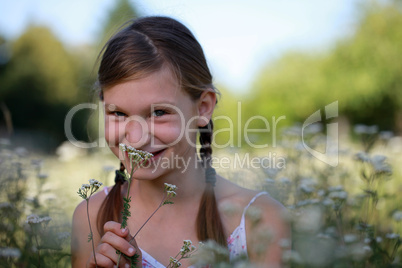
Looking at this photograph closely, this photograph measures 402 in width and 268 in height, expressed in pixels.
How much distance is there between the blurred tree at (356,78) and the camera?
54.8ft

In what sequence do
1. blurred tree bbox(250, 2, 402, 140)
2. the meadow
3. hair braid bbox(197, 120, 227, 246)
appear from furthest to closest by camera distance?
blurred tree bbox(250, 2, 402, 140), hair braid bbox(197, 120, 227, 246), the meadow

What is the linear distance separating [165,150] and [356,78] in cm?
1667

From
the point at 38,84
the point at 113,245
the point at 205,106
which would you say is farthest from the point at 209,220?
the point at 38,84

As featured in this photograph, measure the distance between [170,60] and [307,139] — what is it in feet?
6.20

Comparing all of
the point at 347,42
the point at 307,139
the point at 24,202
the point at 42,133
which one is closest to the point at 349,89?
the point at 347,42

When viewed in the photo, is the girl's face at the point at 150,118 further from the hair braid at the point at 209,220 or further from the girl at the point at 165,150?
the hair braid at the point at 209,220

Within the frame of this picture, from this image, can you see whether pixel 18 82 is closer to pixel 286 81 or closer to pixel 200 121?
pixel 286 81

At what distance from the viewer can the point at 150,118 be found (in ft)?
5.32

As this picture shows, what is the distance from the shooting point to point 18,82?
62.7ft

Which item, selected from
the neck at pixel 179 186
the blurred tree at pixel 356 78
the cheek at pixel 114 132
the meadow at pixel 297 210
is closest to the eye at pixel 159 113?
the cheek at pixel 114 132

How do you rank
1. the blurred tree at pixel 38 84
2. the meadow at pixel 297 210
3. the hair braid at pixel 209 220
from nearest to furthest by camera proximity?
the meadow at pixel 297 210 < the hair braid at pixel 209 220 < the blurred tree at pixel 38 84

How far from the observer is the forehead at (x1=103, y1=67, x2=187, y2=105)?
1.61m

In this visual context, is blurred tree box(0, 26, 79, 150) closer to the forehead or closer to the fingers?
the forehead

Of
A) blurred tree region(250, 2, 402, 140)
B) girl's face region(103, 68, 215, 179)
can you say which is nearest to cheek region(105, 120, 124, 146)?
girl's face region(103, 68, 215, 179)
